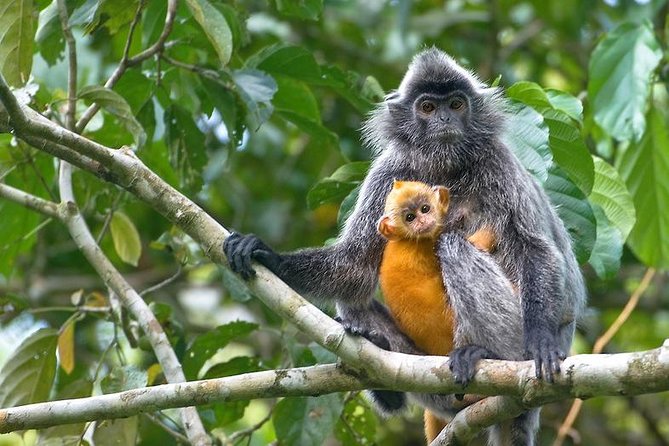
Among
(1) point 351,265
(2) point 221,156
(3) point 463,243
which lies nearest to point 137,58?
(1) point 351,265

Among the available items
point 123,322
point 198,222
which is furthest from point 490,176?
point 123,322

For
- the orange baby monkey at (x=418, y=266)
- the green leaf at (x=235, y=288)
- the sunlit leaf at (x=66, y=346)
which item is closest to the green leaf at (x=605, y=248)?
the orange baby monkey at (x=418, y=266)

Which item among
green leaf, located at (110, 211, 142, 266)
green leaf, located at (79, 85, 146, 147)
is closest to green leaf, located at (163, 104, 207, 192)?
green leaf, located at (110, 211, 142, 266)

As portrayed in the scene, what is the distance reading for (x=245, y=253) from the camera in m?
4.60

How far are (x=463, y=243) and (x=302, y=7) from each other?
1.87 meters

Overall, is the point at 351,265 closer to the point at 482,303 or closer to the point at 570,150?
the point at 482,303

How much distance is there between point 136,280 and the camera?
9.64 m

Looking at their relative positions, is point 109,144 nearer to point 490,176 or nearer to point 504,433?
point 490,176

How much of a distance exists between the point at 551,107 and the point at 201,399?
238 centimetres

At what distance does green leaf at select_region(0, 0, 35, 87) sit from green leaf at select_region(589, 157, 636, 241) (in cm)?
296

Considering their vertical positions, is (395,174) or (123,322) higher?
(395,174)

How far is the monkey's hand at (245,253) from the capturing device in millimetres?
4539

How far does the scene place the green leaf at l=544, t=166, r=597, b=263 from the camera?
206 inches

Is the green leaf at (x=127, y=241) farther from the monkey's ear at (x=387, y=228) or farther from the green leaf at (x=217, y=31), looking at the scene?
the monkey's ear at (x=387, y=228)
